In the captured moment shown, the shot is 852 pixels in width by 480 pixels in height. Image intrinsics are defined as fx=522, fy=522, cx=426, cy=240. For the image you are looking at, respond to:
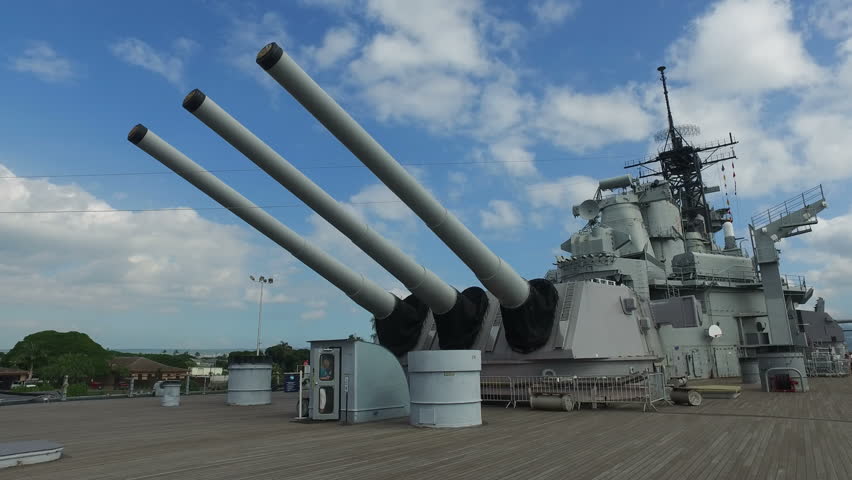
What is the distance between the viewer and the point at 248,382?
13953 millimetres

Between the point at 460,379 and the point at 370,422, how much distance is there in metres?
2.01

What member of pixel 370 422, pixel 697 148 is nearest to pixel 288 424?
pixel 370 422

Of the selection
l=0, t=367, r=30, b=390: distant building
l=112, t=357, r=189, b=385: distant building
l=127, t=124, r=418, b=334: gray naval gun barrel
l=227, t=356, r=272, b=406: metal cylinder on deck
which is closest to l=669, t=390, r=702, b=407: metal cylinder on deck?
l=127, t=124, r=418, b=334: gray naval gun barrel

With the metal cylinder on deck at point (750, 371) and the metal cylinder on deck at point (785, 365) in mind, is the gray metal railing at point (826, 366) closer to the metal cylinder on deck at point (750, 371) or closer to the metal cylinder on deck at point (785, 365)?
the metal cylinder on deck at point (750, 371)

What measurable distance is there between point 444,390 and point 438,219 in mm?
2718

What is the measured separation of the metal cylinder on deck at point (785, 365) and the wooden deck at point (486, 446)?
386 centimetres

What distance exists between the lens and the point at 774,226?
18188 millimetres

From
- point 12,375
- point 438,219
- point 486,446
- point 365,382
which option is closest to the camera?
point 486,446

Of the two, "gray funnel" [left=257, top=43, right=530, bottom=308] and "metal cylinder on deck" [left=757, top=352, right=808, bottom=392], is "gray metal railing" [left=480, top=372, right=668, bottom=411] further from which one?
"metal cylinder on deck" [left=757, top=352, right=808, bottom=392]

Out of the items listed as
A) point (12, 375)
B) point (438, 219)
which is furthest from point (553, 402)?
point (12, 375)

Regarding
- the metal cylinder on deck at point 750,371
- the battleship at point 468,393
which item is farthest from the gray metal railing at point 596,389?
the metal cylinder on deck at point 750,371

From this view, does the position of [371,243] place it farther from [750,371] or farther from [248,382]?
[750,371]

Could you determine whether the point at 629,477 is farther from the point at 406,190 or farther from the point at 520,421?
the point at 406,190

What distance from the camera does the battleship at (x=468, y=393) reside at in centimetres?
517
